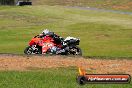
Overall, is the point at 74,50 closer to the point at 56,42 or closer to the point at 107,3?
the point at 56,42

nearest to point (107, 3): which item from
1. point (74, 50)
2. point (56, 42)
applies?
point (56, 42)

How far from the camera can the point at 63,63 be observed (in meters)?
15.4

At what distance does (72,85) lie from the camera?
10.1 m

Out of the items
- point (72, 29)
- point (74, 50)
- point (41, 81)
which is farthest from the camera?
point (72, 29)

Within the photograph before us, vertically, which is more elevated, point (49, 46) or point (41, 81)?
point (41, 81)

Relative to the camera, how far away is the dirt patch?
14.1 meters

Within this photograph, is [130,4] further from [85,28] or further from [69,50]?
[69,50]

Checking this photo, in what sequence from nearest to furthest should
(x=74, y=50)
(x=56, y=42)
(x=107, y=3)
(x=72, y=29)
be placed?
(x=74, y=50)
(x=56, y=42)
(x=72, y=29)
(x=107, y=3)

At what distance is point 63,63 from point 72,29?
29406 millimetres

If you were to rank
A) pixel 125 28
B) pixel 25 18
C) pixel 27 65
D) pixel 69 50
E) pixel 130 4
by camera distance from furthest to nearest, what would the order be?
pixel 130 4, pixel 25 18, pixel 125 28, pixel 69 50, pixel 27 65

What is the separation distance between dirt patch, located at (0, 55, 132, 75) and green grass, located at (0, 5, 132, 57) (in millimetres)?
6682

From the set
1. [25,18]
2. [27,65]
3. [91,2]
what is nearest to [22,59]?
[27,65]

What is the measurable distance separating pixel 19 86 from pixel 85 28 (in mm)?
35240

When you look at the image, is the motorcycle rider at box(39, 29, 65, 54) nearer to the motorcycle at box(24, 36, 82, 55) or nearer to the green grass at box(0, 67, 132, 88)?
the motorcycle at box(24, 36, 82, 55)
